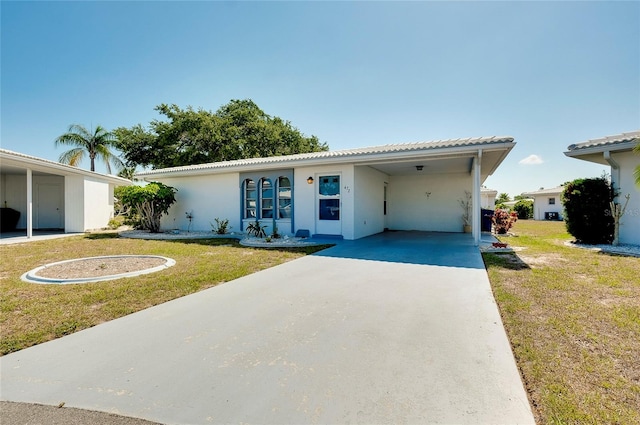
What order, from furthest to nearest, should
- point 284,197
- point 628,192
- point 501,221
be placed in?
1. point 501,221
2. point 284,197
3. point 628,192

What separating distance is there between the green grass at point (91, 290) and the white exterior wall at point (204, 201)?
15.9 ft

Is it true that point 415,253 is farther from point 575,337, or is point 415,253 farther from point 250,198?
point 250,198

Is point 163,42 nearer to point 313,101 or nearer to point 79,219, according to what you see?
point 313,101

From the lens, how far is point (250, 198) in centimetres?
1248

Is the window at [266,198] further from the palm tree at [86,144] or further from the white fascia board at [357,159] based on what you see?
the palm tree at [86,144]

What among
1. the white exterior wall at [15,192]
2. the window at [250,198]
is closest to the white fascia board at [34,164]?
the white exterior wall at [15,192]

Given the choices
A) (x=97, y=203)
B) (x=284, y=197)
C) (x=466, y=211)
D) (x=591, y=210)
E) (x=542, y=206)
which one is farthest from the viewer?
(x=542, y=206)

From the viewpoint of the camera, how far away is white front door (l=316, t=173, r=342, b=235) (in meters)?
10.6

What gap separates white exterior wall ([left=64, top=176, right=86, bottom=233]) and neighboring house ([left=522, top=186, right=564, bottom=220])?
3593cm

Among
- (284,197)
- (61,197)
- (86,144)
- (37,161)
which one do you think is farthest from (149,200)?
(86,144)

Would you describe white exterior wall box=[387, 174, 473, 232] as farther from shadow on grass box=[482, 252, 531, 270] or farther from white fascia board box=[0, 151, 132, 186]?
white fascia board box=[0, 151, 132, 186]

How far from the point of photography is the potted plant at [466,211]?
1330 centimetres

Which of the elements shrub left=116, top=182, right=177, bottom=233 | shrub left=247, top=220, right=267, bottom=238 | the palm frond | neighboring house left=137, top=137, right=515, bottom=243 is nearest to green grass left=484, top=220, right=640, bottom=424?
neighboring house left=137, top=137, right=515, bottom=243

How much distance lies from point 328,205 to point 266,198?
293cm
